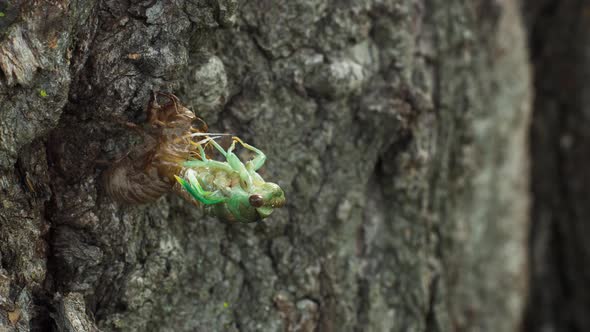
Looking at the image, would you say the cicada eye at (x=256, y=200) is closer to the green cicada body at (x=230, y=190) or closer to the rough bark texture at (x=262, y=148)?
the green cicada body at (x=230, y=190)

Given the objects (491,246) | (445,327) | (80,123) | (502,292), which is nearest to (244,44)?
(80,123)

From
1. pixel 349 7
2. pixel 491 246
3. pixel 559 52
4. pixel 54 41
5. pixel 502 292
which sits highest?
pixel 559 52

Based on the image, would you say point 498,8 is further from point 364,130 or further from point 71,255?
point 71,255

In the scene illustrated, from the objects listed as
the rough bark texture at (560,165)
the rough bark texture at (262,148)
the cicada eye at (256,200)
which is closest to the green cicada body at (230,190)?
the cicada eye at (256,200)

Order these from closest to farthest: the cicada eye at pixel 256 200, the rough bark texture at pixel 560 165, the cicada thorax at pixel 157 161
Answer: the cicada eye at pixel 256 200 < the cicada thorax at pixel 157 161 < the rough bark texture at pixel 560 165

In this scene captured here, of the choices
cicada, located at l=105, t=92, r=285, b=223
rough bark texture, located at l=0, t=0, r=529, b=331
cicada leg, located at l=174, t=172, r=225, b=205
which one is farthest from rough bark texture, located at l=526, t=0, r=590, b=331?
cicada leg, located at l=174, t=172, r=225, b=205

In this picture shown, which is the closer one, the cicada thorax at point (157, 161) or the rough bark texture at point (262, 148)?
the rough bark texture at point (262, 148)
